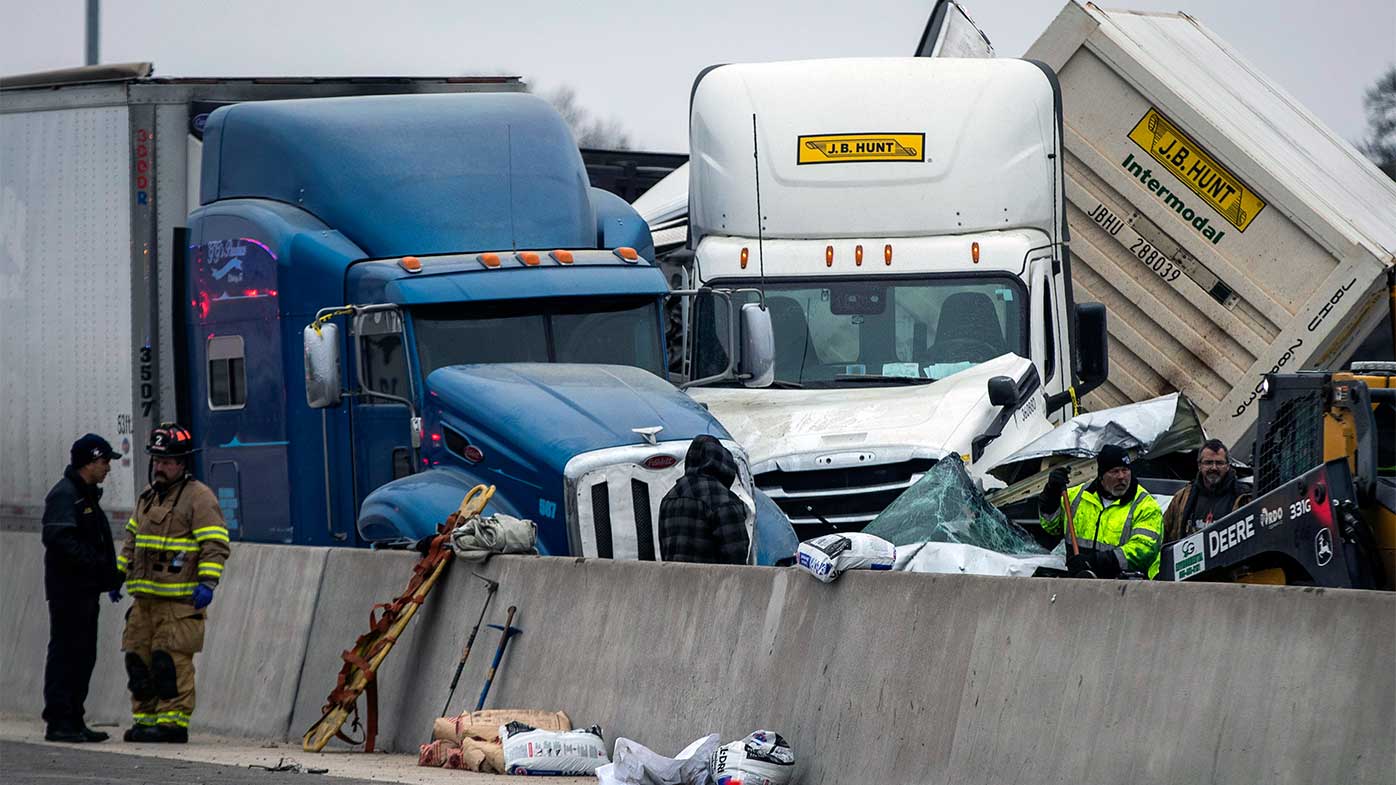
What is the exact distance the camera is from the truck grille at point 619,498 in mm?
12242

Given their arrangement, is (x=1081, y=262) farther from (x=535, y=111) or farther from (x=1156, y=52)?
(x=535, y=111)

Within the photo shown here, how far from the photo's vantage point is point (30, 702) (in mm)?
15094

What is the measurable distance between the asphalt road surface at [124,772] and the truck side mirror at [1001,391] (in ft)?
19.8

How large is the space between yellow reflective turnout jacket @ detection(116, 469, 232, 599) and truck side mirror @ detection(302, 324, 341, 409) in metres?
1.73

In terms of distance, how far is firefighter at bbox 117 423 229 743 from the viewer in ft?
38.2

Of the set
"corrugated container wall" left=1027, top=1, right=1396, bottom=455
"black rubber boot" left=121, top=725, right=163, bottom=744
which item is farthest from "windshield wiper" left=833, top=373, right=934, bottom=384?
"black rubber boot" left=121, top=725, right=163, bottom=744

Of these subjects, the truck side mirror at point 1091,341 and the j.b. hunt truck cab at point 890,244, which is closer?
the j.b. hunt truck cab at point 890,244

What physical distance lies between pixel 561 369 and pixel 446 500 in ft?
4.95

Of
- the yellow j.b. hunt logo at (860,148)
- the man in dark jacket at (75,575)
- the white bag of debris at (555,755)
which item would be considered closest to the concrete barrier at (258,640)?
the man in dark jacket at (75,575)

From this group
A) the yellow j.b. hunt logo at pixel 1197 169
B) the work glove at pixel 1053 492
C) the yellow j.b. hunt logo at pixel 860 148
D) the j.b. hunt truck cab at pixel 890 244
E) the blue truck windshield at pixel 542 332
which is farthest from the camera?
the yellow j.b. hunt logo at pixel 1197 169

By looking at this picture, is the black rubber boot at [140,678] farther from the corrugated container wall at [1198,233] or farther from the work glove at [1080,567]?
the corrugated container wall at [1198,233]

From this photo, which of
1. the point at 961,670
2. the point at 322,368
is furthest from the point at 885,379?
the point at 961,670

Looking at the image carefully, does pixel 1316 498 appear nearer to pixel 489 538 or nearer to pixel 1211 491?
pixel 1211 491

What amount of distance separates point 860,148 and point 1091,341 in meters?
2.22
